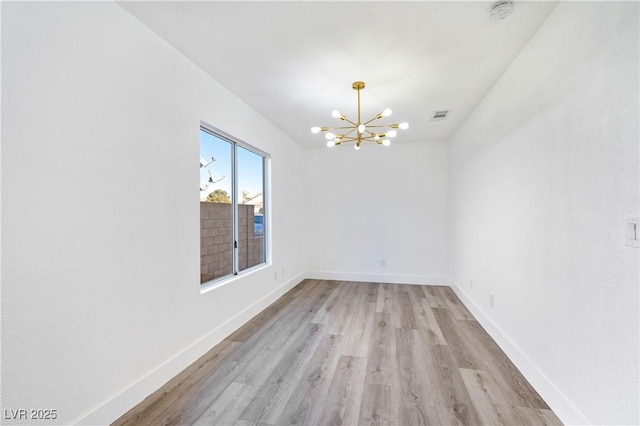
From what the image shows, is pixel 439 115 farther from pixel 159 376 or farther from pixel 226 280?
pixel 159 376

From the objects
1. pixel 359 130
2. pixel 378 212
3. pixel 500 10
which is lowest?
pixel 378 212

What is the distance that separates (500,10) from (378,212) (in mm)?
3744

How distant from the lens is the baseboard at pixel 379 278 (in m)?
5.03

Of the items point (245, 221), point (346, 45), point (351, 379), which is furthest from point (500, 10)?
point (245, 221)

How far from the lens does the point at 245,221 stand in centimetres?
359

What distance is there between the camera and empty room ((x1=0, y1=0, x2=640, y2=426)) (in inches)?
51.8

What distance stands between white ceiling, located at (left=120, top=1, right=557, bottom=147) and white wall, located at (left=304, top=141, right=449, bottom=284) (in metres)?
1.98

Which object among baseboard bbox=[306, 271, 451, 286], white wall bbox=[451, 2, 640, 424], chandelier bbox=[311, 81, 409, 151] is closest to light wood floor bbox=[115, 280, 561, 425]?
white wall bbox=[451, 2, 640, 424]

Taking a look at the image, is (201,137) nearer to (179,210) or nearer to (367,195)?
(179,210)

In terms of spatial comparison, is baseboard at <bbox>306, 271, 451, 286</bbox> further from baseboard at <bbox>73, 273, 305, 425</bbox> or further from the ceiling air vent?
the ceiling air vent

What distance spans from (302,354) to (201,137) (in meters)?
2.24

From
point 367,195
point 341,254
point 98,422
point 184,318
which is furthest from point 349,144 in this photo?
point 98,422

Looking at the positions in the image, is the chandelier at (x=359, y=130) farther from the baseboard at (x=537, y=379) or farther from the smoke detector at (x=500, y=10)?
the baseboard at (x=537, y=379)

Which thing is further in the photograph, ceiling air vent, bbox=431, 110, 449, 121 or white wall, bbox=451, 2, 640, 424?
ceiling air vent, bbox=431, 110, 449, 121
